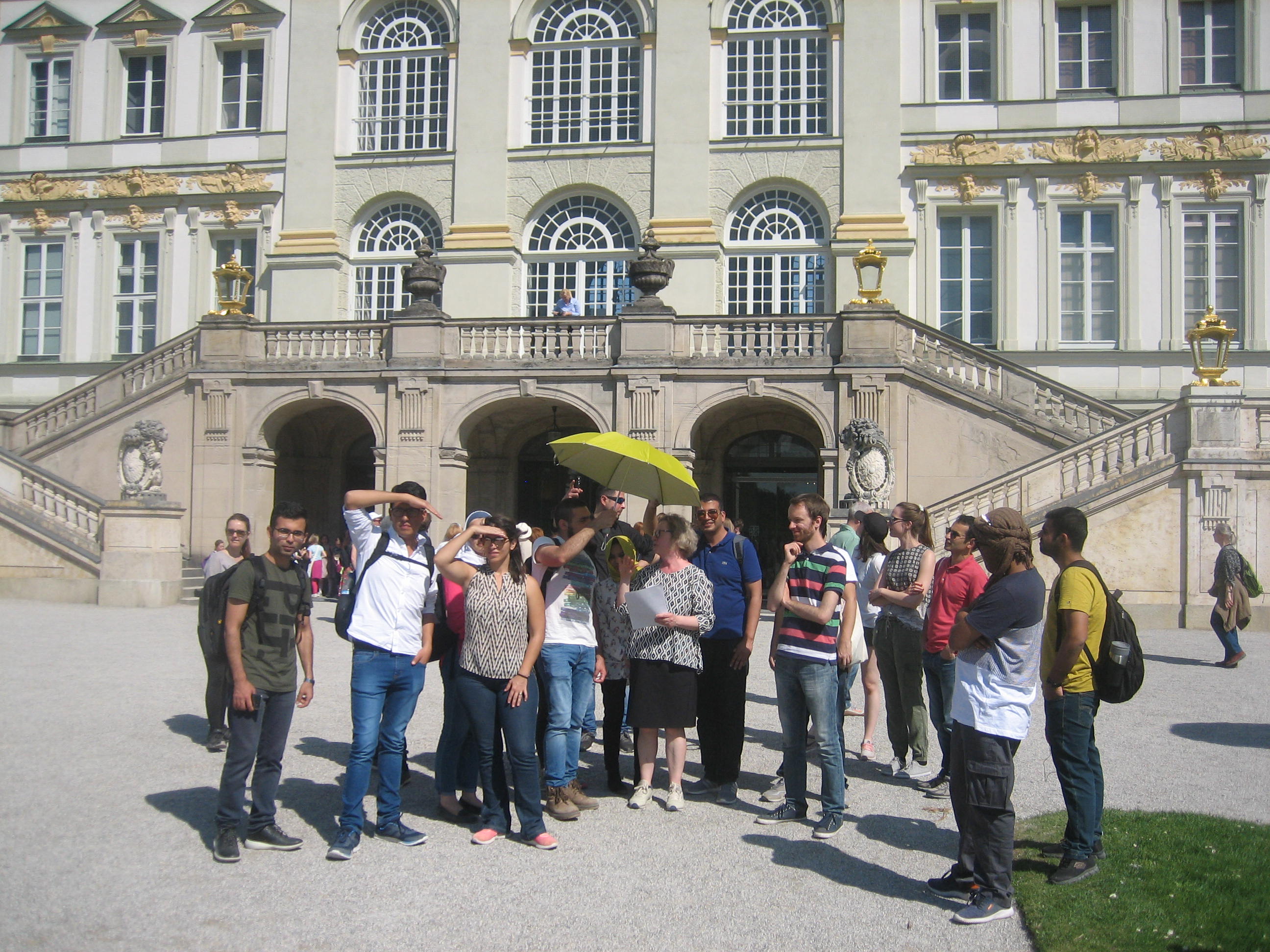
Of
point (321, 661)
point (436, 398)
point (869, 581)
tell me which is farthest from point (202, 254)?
point (869, 581)

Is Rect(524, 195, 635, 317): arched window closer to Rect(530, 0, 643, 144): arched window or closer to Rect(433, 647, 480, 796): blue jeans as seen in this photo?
Rect(530, 0, 643, 144): arched window

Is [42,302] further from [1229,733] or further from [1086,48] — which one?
[1229,733]

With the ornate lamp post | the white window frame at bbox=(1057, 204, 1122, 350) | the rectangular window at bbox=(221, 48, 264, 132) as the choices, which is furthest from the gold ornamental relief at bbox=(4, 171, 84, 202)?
the ornate lamp post

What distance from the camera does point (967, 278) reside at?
24.1 m

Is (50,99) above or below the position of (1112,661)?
above

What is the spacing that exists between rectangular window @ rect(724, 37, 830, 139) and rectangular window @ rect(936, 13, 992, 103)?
257cm

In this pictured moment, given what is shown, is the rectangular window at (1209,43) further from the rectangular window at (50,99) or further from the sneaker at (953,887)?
the rectangular window at (50,99)

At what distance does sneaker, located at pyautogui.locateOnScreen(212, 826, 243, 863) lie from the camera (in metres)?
5.62

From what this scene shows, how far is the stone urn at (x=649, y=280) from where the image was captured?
64.8 ft

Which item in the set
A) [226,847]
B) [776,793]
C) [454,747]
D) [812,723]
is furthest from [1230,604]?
[226,847]

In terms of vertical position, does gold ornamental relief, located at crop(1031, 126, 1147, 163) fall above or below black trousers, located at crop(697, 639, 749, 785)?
above

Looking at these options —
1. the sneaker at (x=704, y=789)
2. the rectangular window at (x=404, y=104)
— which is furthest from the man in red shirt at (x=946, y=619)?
the rectangular window at (x=404, y=104)

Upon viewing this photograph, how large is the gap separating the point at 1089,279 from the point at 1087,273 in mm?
135

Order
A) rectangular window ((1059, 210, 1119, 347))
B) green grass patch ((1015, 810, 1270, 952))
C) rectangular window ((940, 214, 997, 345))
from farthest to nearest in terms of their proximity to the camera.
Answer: rectangular window ((940, 214, 997, 345)) < rectangular window ((1059, 210, 1119, 347)) < green grass patch ((1015, 810, 1270, 952))
